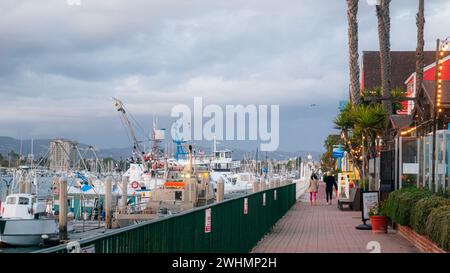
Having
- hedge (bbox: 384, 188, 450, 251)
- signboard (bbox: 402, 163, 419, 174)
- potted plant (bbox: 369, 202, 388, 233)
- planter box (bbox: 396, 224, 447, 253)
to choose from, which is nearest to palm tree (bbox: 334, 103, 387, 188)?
signboard (bbox: 402, 163, 419, 174)

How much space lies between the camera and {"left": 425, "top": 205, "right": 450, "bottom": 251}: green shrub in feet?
40.9

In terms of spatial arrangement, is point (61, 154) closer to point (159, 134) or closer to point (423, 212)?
point (159, 134)

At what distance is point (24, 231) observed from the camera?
111ft

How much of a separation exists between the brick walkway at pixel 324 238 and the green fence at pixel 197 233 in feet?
1.92

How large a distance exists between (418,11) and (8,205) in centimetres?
2025

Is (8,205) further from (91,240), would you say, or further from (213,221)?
(91,240)

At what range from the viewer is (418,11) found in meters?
31.5

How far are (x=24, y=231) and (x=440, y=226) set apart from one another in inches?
964

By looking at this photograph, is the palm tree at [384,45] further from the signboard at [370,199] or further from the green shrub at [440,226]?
the green shrub at [440,226]

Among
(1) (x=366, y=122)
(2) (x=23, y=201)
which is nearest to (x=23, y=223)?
(2) (x=23, y=201)

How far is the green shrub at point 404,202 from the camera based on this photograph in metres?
17.5

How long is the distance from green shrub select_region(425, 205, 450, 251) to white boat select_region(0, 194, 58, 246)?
23012mm
